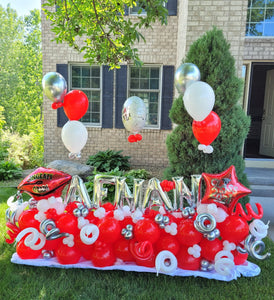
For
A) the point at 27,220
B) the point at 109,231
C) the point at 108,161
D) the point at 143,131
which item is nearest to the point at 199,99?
the point at 109,231

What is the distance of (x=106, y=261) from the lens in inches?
98.0

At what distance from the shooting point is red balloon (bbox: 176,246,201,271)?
243 centimetres

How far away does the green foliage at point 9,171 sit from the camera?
6.17 m

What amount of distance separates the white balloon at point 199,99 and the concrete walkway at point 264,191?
2.53 metres

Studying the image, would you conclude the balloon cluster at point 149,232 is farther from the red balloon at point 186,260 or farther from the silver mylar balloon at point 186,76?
the silver mylar balloon at point 186,76

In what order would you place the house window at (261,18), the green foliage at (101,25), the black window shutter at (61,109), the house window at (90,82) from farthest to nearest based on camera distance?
1. the house window at (90,82)
2. the black window shutter at (61,109)
3. the house window at (261,18)
4. the green foliage at (101,25)

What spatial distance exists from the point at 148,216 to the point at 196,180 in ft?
1.99

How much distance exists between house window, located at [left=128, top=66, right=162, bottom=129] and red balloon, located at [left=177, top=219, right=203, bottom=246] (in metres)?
5.19

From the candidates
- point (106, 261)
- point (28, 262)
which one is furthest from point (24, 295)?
point (106, 261)

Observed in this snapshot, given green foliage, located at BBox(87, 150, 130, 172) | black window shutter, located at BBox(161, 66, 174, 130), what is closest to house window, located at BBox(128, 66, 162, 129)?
black window shutter, located at BBox(161, 66, 174, 130)

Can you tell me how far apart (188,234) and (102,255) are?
85 centimetres

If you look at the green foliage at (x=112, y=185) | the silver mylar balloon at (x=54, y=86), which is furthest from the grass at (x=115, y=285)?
the green foliage at (x=112, y=185)

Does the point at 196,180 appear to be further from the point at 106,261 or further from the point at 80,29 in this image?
the point at 80,29

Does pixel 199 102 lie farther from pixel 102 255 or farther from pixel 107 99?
pixel 107 99
